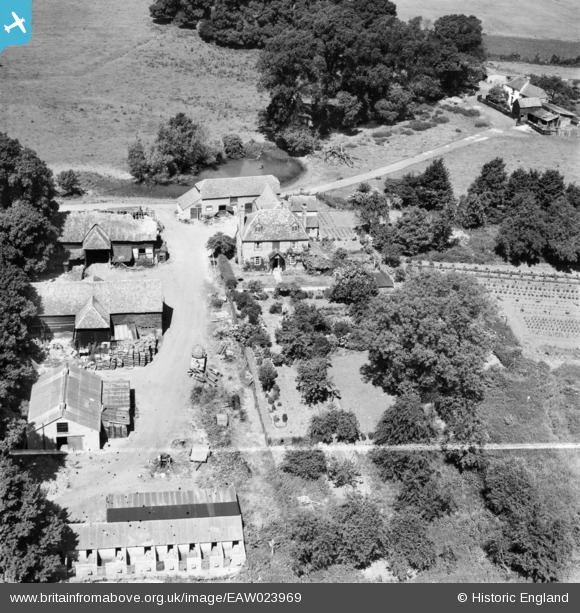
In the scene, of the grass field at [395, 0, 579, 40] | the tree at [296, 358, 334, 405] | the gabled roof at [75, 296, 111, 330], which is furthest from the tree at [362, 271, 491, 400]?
the grass field at [395, 0, 579, 40]

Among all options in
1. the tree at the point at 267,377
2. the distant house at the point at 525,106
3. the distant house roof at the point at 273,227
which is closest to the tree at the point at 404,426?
the tree at the point at 267,377

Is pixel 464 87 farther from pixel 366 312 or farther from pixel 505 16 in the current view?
pixel 366 312

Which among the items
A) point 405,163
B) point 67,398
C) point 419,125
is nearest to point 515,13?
point 419,125

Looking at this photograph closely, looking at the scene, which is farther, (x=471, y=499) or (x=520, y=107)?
(x=520, y=107)

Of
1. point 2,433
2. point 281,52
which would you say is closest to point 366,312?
point 2,433

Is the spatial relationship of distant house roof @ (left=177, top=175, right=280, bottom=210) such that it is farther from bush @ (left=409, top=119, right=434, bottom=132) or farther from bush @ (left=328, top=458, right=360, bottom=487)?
bush @ (left=328, top=458, right=360, bottom=487)

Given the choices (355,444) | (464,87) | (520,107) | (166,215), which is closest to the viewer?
(355,444)
